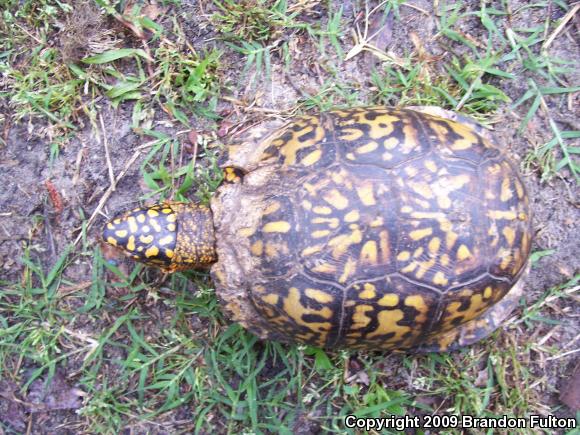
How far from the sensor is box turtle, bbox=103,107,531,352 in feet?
6.70

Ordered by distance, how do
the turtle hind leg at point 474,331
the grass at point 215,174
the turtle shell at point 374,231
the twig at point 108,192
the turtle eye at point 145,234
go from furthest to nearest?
the twig at point 108,192, the grass at point 215,174, the turtle hind leg at point 474,331, the turtle eye at point 145,234, the turtle shell at point 374,231

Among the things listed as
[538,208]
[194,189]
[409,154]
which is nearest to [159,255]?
[194,189]

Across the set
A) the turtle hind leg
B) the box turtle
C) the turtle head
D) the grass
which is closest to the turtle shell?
the box turtle

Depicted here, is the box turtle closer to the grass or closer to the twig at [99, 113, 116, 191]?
the grass

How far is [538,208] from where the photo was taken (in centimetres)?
286

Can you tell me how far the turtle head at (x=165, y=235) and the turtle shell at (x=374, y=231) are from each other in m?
0.13

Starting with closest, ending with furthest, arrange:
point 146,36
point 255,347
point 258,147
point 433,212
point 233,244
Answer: point 433,212, point 233,244, point 258,147, point 255,347, point 146,36

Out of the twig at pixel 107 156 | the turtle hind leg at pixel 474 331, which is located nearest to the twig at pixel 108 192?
the twig at pixel 107 156

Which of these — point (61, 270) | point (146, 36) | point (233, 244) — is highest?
point (146, 36)

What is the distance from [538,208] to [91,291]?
2.47m

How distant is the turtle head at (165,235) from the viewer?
2.40 meters

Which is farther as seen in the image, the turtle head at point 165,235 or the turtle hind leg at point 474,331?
the turtle hind leg at point 474,331

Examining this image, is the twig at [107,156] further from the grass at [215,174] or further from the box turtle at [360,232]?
the box turtle at [360,232]

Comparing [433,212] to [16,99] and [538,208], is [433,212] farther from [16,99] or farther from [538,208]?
[16,99]
